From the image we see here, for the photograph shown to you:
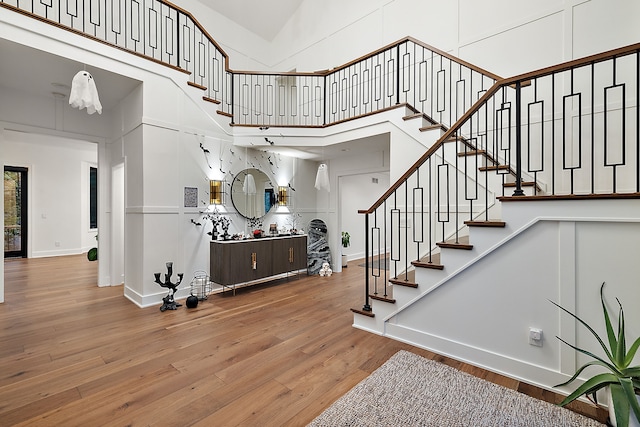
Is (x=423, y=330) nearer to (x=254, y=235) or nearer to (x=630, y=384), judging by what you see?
(x=630, y=384)

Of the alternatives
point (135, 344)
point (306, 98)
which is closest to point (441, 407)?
point (135, 344)

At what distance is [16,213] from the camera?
7730mm

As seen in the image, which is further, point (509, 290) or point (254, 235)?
point (254, 235)

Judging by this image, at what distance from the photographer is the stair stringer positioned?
6.38ft

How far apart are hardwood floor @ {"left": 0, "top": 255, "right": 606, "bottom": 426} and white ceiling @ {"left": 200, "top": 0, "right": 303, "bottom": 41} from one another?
247 inches

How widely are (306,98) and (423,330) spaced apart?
19.9ft

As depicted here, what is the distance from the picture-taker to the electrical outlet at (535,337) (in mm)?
2158

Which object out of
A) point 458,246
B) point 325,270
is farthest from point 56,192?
point 458,246

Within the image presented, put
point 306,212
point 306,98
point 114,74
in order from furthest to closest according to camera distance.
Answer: point 306,98 → point 306,212 → point 114,74

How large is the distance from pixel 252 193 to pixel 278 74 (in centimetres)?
217

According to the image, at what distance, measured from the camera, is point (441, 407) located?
1.94 metres

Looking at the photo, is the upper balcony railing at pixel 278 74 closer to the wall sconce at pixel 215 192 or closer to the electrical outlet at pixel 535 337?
the wall sconce at pixel 215 192

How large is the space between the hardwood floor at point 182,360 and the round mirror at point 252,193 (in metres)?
1.70

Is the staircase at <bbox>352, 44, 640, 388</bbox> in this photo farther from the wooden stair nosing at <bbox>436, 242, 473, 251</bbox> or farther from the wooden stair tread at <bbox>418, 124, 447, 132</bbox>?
the wooden stair tread at <bbox>418, 124, 447, 132</bbox>
